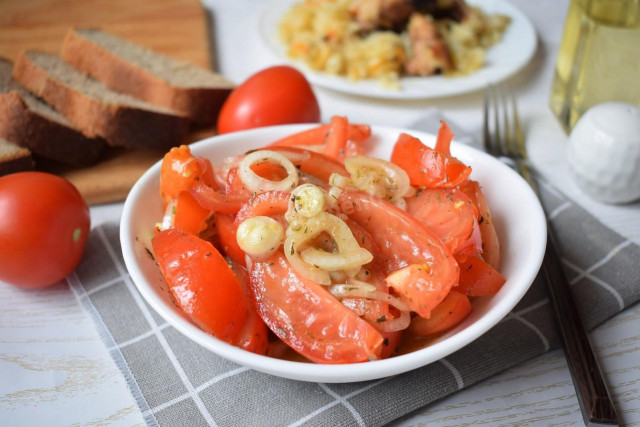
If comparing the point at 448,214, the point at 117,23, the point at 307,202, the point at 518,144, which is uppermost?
the point at 307,202

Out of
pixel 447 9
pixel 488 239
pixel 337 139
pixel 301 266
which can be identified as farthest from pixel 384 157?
pixel 447 9

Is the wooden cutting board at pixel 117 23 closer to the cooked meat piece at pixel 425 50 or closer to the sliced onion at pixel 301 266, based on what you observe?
the cooked meat piece at pixel 425 50

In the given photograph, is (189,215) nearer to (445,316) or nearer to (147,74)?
(445,316)

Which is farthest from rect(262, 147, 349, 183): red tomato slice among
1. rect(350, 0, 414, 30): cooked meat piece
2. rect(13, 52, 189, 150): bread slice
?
rect(350, 0, 414, 30): cooked meat piece

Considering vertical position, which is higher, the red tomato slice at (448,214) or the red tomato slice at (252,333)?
the red tomato slice at (448,214)

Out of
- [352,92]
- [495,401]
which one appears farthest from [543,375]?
[352,92]

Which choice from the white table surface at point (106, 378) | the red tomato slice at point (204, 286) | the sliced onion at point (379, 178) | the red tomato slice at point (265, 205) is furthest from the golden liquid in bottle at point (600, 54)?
the red tomato slice at point (204, 286)

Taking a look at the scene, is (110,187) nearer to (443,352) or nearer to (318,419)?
(318,419)

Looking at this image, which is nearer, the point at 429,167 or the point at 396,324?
the point at 396,324
